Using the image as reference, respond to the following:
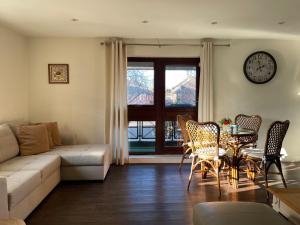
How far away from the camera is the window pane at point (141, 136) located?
514cm

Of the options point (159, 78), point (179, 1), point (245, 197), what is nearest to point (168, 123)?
point (159, 78)

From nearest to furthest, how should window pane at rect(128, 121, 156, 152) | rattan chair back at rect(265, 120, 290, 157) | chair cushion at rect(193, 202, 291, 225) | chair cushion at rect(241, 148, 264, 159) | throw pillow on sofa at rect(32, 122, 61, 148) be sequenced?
chair cushion at rect(193, 202, 291, 225) < rattan chair back at rect(265, 120, 290, 157) < chair cushion at rect(241, 148, 264, 159) < throw pillow on sofa at rect(32, 122, 61, 148) < window pane at rect(128, 121, 156, 152)

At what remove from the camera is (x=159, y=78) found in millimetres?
5043

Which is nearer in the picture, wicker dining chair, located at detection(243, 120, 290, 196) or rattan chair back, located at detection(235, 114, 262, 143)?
wicker dining chair, located at detection(243, 120, 290, 196)

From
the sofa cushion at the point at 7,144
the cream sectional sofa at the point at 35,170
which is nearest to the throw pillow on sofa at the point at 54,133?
the cream sectional sofa at the point at 35,170

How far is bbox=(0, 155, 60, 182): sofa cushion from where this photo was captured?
305 centimetres

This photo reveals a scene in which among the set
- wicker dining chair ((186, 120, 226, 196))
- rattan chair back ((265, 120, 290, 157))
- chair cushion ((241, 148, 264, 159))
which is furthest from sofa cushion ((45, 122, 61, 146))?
rattan chair back ((265, 120, 290, 157))

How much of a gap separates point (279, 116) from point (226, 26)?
2.16 metres

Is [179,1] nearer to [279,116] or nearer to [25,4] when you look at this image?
[25,4]

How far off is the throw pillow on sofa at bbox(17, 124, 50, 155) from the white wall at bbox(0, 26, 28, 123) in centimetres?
44

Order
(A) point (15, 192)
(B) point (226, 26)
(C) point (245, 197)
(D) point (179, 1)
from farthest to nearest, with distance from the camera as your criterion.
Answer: (B) point (226, 26)
(C) point (245, 197)
(D) point (179, 1)
(A) point (15, 192)

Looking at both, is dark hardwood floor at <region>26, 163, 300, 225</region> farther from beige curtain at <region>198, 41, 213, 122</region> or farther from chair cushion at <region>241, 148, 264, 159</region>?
beige curtain at <region>198, 41, 213, 122</region>

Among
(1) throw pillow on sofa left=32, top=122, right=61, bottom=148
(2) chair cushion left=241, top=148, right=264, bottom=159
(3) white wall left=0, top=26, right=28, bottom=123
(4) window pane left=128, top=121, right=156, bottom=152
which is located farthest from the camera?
(4) window pane left=128, top=121, right=156, bottom=152

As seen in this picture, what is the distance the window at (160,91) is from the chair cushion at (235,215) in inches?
121
